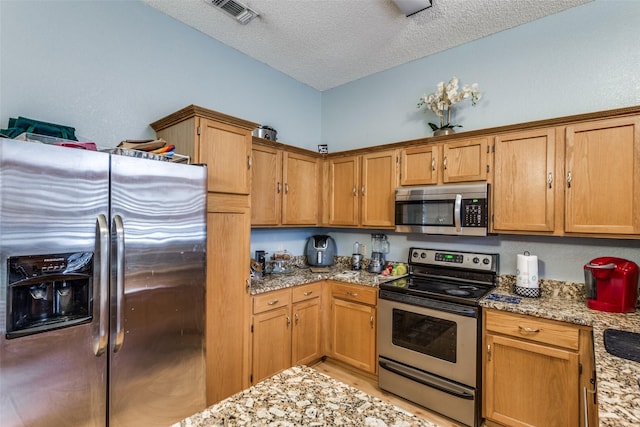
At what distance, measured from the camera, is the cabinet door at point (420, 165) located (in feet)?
8.84

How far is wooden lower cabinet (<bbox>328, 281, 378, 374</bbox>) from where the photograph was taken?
2.74m

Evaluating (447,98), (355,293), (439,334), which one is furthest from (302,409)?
(447,98)

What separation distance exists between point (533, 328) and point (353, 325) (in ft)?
4.66

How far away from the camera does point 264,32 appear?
8.75 feet

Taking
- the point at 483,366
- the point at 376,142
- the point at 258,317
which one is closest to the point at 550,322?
the point at 483,366

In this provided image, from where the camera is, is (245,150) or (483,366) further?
(245,150)

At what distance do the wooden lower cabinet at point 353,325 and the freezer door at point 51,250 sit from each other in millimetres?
1950

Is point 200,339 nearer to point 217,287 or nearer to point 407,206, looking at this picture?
point 217,287

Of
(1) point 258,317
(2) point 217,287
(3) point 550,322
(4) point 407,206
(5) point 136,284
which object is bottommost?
(1) point 258,317

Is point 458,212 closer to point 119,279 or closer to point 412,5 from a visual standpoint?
point 412,5

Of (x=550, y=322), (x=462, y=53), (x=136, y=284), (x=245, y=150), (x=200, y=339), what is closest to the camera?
(x=136, y=284)

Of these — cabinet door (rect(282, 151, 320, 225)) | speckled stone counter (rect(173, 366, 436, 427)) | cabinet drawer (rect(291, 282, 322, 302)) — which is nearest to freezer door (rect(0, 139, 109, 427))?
speckled stone counter (rect(173, 366, 436, 427))

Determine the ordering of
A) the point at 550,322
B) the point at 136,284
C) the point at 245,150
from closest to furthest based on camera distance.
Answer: the point at 136,284
the point at 550,322
the point at 245,150

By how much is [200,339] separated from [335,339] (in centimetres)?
157
